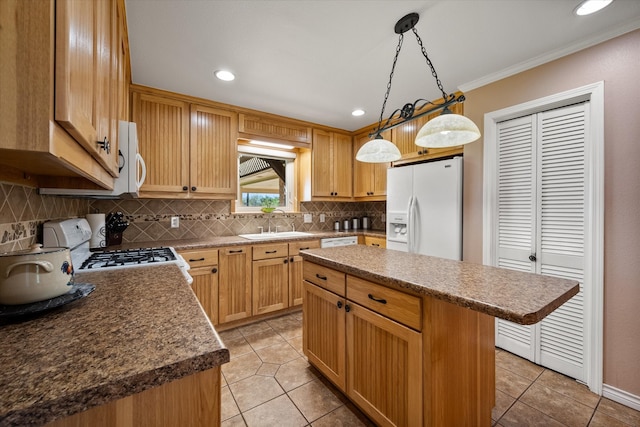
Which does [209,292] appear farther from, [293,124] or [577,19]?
[577,19]

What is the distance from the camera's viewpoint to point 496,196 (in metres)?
2.31

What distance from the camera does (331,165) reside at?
377cm

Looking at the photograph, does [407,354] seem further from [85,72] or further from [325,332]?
[85,72]

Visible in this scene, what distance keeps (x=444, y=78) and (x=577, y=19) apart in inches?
34.1

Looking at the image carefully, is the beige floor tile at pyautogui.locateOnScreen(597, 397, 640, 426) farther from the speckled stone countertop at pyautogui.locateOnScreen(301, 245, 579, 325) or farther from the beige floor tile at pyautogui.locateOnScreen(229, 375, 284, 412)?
the beige floor tile at pyautogui.locateOnScreen(229, 375, 284, 412)

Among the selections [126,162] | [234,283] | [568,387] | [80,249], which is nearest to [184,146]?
[126,162]

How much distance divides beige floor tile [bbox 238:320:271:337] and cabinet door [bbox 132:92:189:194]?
1.54 m

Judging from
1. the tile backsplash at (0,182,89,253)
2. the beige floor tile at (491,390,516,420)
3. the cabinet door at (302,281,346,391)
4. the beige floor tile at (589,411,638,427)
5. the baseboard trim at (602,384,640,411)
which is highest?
the tile backsplash at (0,182,89,253)

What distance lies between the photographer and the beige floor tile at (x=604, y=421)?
1.52 metres

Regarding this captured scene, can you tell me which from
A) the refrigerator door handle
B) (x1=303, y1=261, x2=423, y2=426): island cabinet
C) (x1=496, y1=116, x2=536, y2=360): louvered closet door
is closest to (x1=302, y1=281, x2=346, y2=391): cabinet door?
(x1=303, y1=261, x2=423, y2=426): island cabinet

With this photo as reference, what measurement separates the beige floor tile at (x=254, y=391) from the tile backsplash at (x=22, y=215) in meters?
1.42

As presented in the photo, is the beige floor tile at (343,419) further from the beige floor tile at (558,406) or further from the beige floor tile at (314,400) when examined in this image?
the beige floor tile at (558,406)

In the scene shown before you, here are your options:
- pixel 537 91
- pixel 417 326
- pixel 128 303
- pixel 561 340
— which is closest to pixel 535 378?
pixel 561 340

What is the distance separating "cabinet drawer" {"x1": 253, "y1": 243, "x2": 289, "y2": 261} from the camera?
111 inches
